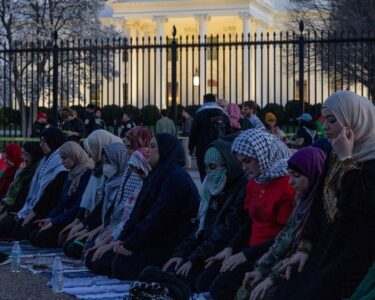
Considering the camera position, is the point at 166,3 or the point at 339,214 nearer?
the point at 339,214

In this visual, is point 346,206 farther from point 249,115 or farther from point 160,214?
point 249,115

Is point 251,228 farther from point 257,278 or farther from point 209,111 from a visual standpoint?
point 209,111

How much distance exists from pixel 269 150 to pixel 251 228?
667 mm

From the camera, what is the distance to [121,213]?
323 inches

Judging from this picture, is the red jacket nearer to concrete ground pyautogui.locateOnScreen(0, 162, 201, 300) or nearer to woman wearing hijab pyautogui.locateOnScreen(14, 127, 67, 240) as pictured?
concrete ground pyautogui.locateOnScreen(0, 162, 201, 300)

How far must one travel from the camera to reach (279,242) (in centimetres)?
565

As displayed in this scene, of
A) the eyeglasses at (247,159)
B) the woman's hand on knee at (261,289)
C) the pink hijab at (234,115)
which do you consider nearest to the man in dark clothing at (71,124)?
the pink hijab at (234,115)

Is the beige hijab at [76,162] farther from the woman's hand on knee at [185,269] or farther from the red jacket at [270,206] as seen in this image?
the red jacket at [270,206]

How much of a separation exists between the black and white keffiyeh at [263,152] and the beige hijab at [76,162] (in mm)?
3741

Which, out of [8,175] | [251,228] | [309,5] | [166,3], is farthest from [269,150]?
[166,3]

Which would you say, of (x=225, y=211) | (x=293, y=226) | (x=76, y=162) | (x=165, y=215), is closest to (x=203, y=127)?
(x=76, y=162)

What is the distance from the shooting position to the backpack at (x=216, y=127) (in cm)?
1239

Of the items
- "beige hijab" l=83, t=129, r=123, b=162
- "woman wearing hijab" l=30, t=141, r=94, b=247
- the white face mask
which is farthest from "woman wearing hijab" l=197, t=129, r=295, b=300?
"woman wearing hijab" l=30, t=141, r=94, b=247

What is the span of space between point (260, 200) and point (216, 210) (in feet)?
3.04
